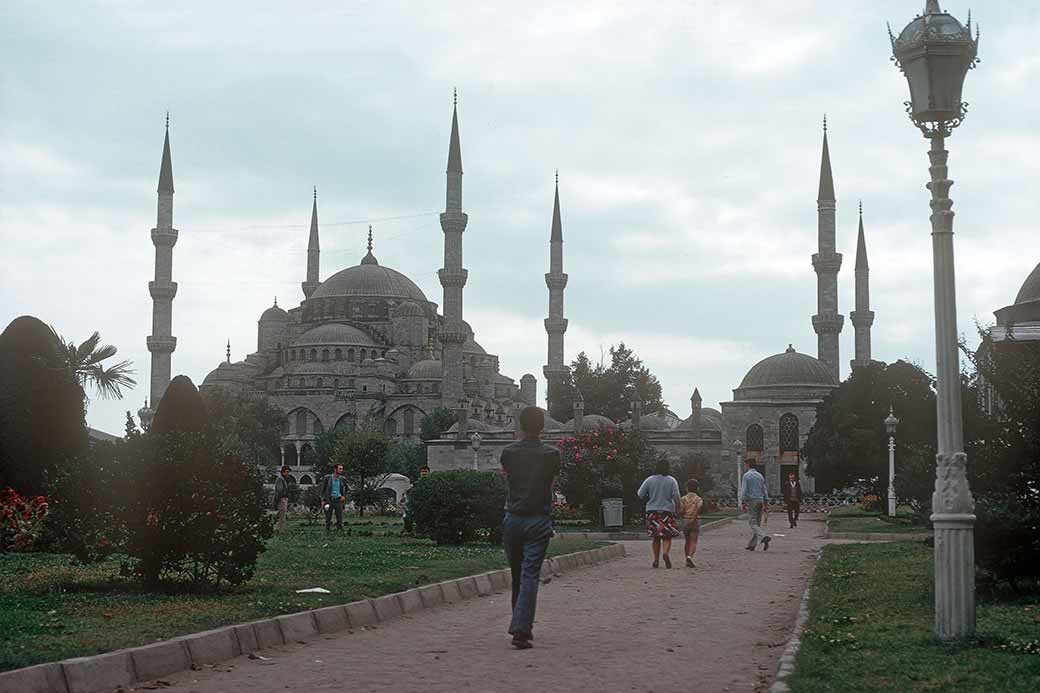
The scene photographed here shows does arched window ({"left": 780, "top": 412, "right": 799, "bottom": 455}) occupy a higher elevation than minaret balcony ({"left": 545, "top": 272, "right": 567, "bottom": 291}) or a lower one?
lower

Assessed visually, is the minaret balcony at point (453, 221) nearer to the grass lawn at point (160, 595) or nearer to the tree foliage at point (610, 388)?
the tree foliage at point (610, 388)

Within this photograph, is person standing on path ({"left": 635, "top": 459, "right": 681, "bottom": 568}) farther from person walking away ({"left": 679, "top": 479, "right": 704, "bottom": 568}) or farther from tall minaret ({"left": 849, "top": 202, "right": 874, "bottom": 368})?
tall minaret ({"left": 849, "top": 202, "right": 874, "bottom": 368})

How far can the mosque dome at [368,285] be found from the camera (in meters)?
90.0

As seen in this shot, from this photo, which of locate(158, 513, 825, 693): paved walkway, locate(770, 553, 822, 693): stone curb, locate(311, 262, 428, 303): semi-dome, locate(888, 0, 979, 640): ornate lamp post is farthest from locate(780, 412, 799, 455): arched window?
locate(888, 0, 979, 640): ornate lamp post

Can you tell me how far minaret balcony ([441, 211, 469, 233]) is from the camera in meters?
62.2

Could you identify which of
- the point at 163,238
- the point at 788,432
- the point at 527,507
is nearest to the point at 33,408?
the point at 527,507

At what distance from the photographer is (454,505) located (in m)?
17.2

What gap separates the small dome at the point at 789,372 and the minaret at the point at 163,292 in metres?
27.6

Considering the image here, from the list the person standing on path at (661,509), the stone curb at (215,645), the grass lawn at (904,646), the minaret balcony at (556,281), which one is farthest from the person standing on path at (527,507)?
the minaret balcony at (556,281)

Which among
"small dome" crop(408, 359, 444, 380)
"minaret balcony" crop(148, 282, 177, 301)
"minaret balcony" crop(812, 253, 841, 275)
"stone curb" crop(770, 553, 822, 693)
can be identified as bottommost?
"stone curb" crop(770, 553, 822, 693)

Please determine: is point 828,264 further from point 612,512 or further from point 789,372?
point 612,512

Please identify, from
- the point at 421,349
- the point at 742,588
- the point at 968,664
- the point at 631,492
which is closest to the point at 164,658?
the point at 968,664

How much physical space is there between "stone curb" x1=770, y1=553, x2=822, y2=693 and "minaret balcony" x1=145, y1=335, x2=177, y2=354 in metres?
54.9

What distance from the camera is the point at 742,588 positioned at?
38.9ft
